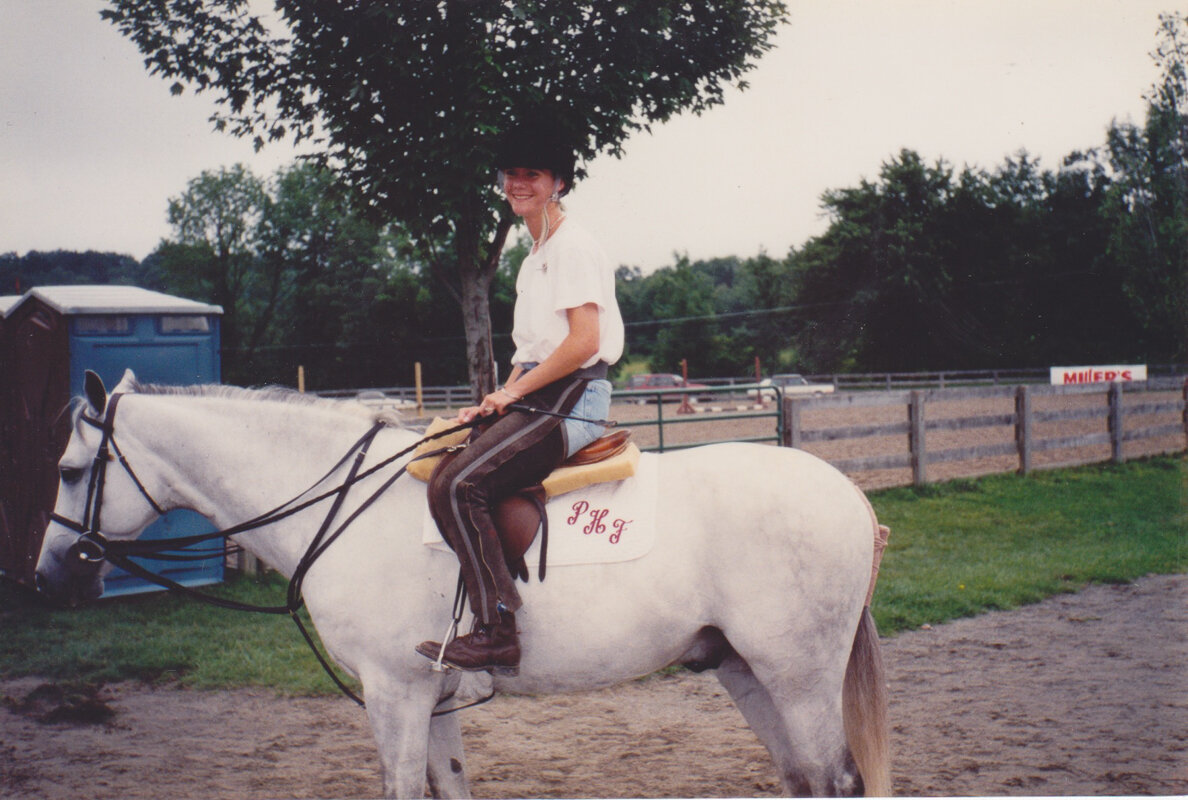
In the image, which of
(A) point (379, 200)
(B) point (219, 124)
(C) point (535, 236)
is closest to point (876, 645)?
(C) point (535, 236)

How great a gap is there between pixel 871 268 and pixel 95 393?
17.0m

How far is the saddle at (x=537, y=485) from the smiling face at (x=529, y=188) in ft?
2.57

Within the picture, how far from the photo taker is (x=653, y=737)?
394cm

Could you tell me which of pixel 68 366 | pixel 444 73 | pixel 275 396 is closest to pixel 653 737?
pixel 275 396

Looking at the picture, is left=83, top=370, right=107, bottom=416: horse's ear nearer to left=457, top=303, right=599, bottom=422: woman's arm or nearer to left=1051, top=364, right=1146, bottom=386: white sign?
left=457, top=303, right=599, bottom=422: woman's arm

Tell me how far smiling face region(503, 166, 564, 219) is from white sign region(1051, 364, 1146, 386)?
11.7 metres

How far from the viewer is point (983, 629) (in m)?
5.44

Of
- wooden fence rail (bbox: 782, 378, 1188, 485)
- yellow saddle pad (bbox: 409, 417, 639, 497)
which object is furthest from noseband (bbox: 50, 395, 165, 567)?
wooden fence rail (bbox: 782, 378, 1188, 485)

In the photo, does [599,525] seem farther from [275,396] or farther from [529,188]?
[275,396]

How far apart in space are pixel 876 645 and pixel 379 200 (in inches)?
209

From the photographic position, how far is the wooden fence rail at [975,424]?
8837mm

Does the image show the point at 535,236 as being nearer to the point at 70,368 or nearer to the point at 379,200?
the point at 379,200

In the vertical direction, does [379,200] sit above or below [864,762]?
above

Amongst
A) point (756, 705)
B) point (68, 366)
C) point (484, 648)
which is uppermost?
point (68, 366)
